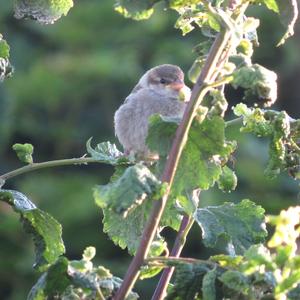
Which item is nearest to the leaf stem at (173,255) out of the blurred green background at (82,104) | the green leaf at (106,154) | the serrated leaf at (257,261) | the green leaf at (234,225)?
the green leaf at (234,225)

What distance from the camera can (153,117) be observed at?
129 centimetres

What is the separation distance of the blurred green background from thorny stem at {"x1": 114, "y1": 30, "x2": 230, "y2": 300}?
416cm

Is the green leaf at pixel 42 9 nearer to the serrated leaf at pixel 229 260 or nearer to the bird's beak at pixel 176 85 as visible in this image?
the serrated leaf at pixel 229 260

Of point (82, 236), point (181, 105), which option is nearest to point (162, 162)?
point (181, 105)

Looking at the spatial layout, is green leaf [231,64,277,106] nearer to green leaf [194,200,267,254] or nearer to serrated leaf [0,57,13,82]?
green leaf [194,200,267,254]

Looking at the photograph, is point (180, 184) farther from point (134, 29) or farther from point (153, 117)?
point (134, 29)

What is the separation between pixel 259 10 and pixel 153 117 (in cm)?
585

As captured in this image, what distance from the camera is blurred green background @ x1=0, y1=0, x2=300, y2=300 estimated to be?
5.75 meters

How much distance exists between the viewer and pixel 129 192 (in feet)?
3.85

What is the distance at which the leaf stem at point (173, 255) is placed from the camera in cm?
139

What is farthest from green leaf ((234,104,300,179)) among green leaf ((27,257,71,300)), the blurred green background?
the blurred green background

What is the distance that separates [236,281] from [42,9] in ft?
1.89

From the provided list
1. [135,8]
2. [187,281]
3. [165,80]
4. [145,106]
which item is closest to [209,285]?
[187,281]

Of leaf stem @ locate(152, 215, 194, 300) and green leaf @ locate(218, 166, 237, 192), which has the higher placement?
green leaf @ locate(218, 166, 237, 192)
